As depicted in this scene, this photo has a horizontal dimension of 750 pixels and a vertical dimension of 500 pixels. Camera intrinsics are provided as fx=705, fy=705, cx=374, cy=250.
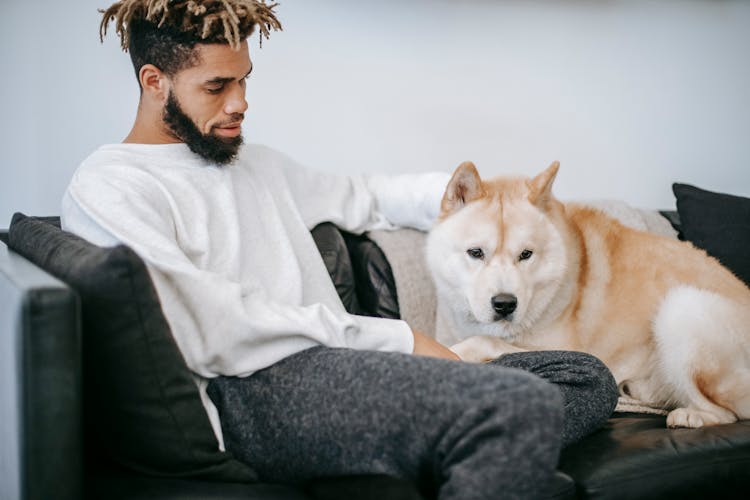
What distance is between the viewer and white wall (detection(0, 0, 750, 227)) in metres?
2.14

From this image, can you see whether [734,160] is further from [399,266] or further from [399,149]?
[399,266]

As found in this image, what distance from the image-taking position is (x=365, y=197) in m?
2.26

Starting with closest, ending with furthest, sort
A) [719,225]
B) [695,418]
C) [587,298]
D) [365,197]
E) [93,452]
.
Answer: [93,452], [695,418], [587,298], [365,197], [719,225]

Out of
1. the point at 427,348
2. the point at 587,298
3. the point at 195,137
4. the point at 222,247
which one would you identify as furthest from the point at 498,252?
the point at 195,137

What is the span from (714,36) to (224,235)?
2492 millimetres

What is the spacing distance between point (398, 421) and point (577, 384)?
1.97 ft

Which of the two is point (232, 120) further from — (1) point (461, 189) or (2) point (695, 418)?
(2) point (695, 418)

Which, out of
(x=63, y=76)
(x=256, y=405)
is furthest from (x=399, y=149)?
(x=256, y=405)

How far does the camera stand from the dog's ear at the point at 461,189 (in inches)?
74.5

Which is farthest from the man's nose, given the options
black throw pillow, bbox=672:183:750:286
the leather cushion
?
black throw pillow, bbox=672:183:750:286

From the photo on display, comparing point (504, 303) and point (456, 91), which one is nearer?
point (504, 303)

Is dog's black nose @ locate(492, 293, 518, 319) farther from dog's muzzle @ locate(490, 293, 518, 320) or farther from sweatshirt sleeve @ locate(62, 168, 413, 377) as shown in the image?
sweatshirt sleeve @ locate(62, 168, 413, 377)

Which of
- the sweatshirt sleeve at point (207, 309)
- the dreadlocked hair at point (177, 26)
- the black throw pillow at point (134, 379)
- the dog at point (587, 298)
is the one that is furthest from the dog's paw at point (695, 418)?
the dreadlocked hair at point (177, 26)

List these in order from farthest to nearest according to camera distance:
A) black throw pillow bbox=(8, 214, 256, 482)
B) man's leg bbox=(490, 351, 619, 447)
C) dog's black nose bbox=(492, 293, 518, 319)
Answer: dog's black nose bbox=(492, 293, 518, 319) → man's leg bbox=(490, 351, 619, 447) → black throw pillow bbox=(8, 214, 256, 482)
